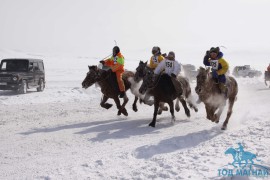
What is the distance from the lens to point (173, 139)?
8.42 m

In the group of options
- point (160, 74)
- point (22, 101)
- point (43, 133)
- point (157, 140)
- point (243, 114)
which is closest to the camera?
point (157, 140)

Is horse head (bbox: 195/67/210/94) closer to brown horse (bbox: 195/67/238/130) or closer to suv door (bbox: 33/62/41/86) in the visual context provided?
brown horse (bbox: 195/67/238/130)

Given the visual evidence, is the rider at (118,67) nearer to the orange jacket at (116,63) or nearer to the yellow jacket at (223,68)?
the orange jacket at (116,63)

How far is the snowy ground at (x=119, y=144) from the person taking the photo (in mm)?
5934

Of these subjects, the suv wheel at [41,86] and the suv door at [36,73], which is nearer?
the suv door at [36,73]

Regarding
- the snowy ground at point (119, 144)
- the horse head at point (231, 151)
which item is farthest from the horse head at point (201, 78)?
the horse head at point (231, 151)

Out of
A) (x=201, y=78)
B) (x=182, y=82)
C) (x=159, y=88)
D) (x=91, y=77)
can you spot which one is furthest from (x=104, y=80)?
(x=201, y=78)

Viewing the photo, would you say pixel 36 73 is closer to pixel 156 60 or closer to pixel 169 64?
pixel 156 60

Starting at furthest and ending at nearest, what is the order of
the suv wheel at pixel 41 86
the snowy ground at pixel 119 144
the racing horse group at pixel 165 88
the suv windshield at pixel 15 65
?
the suv wheel at pixel 41 86
the suv windshield at pixel 15 65
the racing horse group at pixel 165 88
the snowy ground at pixel 119 144

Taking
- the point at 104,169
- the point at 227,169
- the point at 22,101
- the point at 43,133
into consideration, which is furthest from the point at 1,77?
the point at 227,169

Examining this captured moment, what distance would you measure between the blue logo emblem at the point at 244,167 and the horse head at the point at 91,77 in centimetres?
637

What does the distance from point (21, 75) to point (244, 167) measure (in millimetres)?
18097

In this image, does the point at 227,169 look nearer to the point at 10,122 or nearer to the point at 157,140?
the point at 157,140

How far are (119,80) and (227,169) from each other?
688 cm
